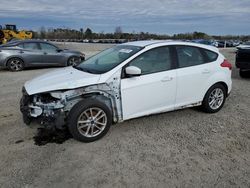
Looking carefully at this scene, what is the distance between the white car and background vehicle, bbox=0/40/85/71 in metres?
7.08

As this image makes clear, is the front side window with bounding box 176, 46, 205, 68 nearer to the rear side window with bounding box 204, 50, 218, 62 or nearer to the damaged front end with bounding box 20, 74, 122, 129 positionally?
the rear side window with bounding box 204, 50, 218, 62

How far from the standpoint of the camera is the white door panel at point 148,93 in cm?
430

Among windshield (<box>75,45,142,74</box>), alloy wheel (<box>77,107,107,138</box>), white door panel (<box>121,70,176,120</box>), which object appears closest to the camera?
alloy wheel (<box>77,107,107,138</box>)

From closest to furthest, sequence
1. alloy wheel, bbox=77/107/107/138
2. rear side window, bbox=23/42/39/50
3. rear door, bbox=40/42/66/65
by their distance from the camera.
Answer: alloy wheel, bbox=77/107/107/138, rear side window, bbox=23/42/39/50, rear door, bbox=40/42/66/65

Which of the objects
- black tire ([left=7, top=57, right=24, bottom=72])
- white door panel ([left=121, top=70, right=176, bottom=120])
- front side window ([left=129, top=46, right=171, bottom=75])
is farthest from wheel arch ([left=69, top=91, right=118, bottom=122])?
black tire ([left=7, top=57, right=24, bottom=72])

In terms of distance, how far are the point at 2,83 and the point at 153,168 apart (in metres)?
7.09

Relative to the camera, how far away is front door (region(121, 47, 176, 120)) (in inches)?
170

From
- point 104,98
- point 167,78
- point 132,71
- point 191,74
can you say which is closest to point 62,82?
point 104,98

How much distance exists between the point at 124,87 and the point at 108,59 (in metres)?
0.91

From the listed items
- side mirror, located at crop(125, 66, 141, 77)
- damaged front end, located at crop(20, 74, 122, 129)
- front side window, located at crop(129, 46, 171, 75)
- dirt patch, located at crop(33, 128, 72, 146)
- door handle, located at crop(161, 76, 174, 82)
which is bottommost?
dirt patch, located at crop(33, 128, 72, 146)

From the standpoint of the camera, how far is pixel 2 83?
8.62 meters

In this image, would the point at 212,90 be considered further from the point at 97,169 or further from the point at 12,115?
the point at 12,115

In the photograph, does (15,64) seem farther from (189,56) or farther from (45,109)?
(189,56)

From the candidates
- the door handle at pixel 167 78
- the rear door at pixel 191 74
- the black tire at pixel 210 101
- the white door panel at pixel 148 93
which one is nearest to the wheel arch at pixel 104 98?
the white door panel at pixel 148 93
